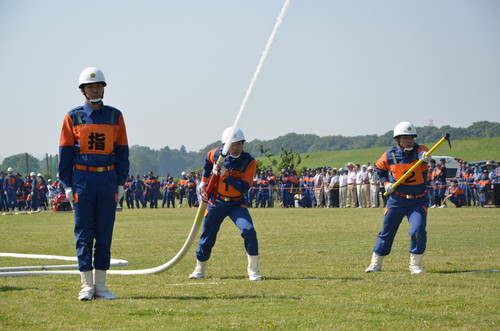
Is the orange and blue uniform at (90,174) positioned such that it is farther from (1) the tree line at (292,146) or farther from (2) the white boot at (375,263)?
(1) the tree line at (292,146)

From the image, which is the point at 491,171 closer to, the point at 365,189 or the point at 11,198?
the point at 365,189

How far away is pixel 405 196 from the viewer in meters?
11.0

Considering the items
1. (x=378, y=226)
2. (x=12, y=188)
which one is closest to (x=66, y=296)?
(x=378, y=226)

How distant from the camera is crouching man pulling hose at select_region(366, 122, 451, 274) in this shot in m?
10.8

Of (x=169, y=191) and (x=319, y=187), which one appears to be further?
(x=169, y=191)

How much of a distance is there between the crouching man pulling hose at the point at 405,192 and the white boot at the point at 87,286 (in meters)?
4.22

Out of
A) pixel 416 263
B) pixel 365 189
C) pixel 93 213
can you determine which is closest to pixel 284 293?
pixel 93 213

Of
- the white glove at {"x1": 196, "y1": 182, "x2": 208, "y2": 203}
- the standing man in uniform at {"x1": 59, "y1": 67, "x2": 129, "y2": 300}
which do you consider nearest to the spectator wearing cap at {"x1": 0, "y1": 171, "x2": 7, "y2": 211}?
the white glove at {"x1": 196, "y1": 182, "x2": 208, "y2": 203}

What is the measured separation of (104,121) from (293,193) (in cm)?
3146

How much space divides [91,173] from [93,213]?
455 millimetres

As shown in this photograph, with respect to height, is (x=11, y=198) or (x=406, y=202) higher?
(x=406, y=202)

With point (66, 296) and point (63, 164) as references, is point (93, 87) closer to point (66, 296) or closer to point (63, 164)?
point (63, 164)

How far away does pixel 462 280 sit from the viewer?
9.55m

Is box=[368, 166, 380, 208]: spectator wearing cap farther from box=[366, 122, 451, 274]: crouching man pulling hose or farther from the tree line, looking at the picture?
the tree line
